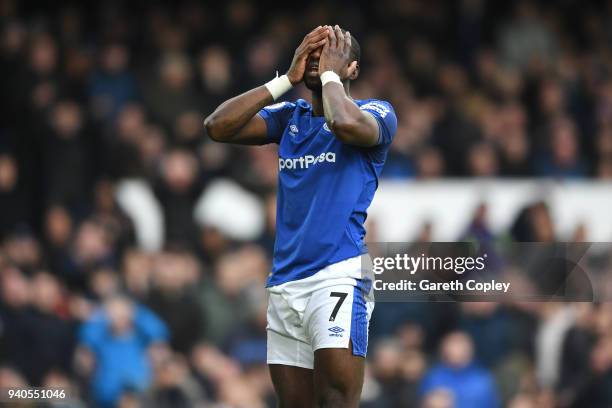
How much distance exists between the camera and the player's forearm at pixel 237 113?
20.5 ft

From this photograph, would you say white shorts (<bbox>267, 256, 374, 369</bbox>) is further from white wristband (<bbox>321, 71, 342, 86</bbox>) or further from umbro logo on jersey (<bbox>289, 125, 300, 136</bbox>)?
white wristband (<bbox>321, 71, 342, 86</bbox>)

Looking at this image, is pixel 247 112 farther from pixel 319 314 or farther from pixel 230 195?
pixel 230 195

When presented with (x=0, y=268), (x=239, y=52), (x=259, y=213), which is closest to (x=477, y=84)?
(x=239, y=52)

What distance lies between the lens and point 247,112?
6.24m

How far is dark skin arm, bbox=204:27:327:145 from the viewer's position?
618 cm

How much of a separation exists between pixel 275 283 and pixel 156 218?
635cm

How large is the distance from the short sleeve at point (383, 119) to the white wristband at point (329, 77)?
0.70 feet

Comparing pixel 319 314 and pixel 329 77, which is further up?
pixel 329 77

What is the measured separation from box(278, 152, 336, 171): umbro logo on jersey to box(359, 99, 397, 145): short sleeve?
0.85 ft

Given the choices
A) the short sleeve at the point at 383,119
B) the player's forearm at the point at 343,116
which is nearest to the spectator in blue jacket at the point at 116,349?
the short sleeve at the point at 383,119

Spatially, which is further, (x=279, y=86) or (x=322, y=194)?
(x=279, y=86)

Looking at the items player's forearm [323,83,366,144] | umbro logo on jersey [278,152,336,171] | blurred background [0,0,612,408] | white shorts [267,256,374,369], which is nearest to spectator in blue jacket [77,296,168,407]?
blurred background [0,0,612,408]

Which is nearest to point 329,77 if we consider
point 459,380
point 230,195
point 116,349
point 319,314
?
point 319,314

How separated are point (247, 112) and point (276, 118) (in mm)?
255
